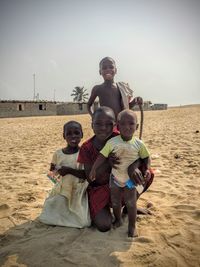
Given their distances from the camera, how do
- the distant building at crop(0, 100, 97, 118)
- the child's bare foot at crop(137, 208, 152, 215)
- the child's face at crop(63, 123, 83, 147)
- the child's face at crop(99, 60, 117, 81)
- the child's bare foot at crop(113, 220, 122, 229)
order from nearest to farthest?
1. the child's bare foot at crop(113, 220, 122, 229)
2. the child's face at crop(63, 123, 83, 147)
3. the child's bare foot at crop(137, 208, 152, 215)
4. the child's face at crop(99, 60, 117, 81)
5. the distant building at crop(0, 100, 97, 118)

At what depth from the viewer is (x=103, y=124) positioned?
7.98 feet

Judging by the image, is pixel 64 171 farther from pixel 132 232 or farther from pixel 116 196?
pixel 132 232

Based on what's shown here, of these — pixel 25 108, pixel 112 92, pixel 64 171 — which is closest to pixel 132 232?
pixel 64 171

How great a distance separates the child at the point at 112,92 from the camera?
11.2ft

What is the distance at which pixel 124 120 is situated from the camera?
2.20m

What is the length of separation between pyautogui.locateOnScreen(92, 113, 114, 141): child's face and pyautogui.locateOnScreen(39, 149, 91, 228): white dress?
0.42m

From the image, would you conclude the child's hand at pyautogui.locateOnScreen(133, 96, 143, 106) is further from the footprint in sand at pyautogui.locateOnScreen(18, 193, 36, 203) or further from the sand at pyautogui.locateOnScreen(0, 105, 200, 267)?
the footprint in sand at pyautogui.locateOnScreen(18, 193, 36, 203)

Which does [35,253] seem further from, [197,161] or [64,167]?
[197,161]

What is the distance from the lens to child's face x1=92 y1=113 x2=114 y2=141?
2.42 meters

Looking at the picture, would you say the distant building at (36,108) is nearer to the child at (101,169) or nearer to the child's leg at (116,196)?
the child at (101,169)

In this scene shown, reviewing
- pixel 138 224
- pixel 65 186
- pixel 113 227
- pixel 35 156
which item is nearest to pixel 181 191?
A: pixel 138 224

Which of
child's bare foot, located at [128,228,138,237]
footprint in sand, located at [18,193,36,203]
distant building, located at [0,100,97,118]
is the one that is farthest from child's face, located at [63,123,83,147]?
distant building, located at [0,100,97,118]

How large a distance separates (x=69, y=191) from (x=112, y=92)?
1.59 m

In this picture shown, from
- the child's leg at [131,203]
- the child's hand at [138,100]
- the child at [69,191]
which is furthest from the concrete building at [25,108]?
the child's leg at [131,203]
